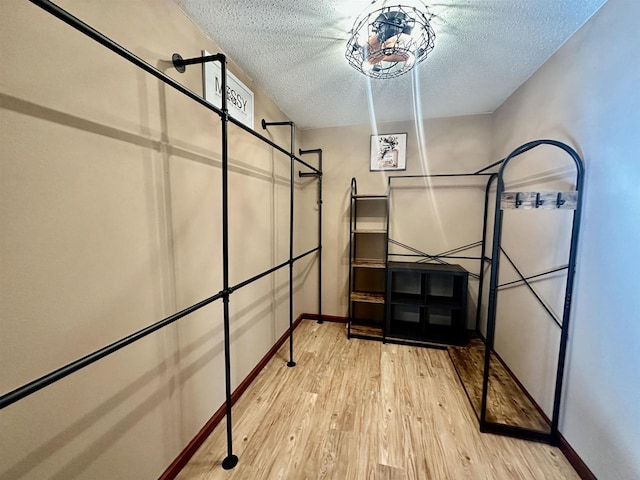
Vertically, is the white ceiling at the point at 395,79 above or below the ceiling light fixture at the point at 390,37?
above

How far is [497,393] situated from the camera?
1894mm

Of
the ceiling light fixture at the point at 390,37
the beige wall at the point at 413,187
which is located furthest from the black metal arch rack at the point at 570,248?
the beige wall at the point at 413,187

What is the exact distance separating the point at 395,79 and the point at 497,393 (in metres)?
2.47

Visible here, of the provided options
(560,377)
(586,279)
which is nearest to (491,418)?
(560,377)

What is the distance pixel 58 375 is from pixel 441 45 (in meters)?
2.24

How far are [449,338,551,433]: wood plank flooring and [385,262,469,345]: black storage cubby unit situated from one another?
9.3 inches

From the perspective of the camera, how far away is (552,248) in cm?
160

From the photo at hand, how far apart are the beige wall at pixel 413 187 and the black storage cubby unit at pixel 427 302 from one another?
0.35 m

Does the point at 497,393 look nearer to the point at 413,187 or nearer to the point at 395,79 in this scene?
the point at 413,187

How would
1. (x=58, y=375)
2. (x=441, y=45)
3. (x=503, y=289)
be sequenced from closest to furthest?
(x=58, y=375) < (x=441, y=45) < (x=503, y=289)

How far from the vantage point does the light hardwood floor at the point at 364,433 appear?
1342 mm

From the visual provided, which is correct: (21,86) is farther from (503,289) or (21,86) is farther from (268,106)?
(503,289)

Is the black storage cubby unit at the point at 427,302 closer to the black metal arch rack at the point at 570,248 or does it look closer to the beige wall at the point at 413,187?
the beige wall at the point at 413,187

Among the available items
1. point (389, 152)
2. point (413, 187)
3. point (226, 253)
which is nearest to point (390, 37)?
point (226, 253)
